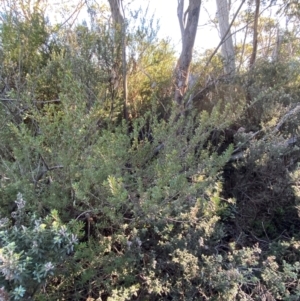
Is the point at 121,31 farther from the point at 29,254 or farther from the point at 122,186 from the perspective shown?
the point at 29,254

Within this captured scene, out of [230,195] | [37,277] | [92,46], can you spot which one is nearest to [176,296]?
[37,277]

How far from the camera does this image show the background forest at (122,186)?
1756 mm

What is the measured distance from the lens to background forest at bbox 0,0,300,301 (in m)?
1.76

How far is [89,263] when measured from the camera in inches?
73.0

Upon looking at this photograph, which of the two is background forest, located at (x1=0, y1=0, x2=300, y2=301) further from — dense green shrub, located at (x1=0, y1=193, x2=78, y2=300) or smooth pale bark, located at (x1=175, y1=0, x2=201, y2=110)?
smooth pale bark, located at (x1=175, y1=0, x2=201, y2=110)

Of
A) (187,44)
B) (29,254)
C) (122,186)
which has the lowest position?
(29,254)

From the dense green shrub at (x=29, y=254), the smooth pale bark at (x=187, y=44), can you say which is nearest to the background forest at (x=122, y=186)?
the dense green shrub at (x=29, y=254)

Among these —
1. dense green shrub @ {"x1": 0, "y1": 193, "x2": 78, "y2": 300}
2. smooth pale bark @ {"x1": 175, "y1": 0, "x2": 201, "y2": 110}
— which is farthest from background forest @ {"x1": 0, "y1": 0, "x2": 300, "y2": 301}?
smooth pale bark @ {"x1": 175, "y1": 0, "x2": 201, "y2": 110}

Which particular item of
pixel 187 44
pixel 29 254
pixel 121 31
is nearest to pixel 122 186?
pixel 29 254

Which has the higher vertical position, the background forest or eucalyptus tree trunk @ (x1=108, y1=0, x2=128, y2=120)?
eucalyptus tree trunk @ (x1=108, y1=0, x2=128, y2=120)

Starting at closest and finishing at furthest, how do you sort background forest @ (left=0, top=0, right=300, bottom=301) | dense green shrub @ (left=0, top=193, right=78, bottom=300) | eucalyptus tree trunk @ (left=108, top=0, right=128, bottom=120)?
1. dense green shrub @ (left=0, top=193, right=78, bottom=300)
2. background forest @ (left=0, top=0, right=300, bottom=301)
3. eucalyptus tree trunk @ (left=108, top=0, right=128, bottom=120)

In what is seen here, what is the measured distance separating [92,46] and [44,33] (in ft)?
1.54

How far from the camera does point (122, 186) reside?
1.80 meters

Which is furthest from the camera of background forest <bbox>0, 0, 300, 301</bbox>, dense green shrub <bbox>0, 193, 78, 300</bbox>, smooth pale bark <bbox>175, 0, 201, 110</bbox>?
smooth pale bark <bbox>175, 0, 201, 110</bbox>
